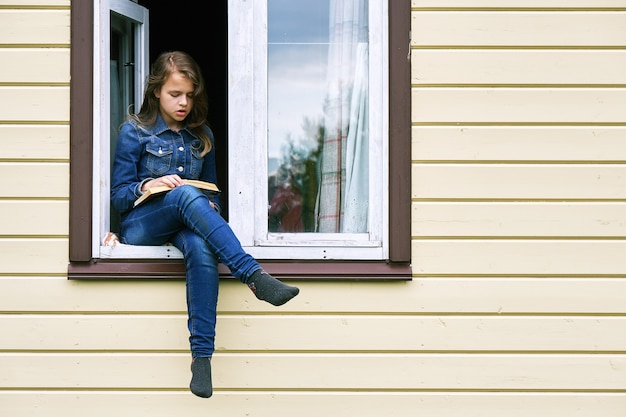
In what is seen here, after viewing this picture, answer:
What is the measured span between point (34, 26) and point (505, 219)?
204 centimetres

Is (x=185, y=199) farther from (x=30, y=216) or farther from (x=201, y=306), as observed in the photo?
(x=30, y=216)

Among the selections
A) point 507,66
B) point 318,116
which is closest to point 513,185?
point 507,66

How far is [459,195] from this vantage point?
3.37m

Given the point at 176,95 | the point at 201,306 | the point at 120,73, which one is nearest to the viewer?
the point at 201,306

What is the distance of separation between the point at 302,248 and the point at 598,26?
58.4 inches

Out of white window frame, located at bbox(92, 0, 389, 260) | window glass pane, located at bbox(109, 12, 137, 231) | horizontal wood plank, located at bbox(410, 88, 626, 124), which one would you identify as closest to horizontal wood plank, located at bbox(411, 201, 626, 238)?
white window frame, located at bbox(92, 0, 389, 260)

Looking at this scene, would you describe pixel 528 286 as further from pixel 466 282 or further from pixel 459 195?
pixel 459 195

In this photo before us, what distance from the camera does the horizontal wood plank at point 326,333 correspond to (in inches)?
132

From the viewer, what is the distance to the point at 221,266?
3355 mm

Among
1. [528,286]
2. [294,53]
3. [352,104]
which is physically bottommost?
[528,286]

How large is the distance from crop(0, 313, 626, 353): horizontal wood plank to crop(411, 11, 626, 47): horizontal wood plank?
111cm

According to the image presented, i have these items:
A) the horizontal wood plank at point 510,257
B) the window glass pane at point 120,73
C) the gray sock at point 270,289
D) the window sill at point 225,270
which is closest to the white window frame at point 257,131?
the window sill at point 225,270

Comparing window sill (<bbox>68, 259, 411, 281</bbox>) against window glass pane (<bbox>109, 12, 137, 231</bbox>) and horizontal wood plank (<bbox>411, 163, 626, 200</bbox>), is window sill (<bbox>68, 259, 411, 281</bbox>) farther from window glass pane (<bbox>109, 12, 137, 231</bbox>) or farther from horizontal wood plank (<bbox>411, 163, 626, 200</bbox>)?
horizontal wood plank (<bbox>411, 163, 626, 200</bbox>)

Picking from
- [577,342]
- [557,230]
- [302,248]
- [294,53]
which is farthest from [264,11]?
[577,342]
